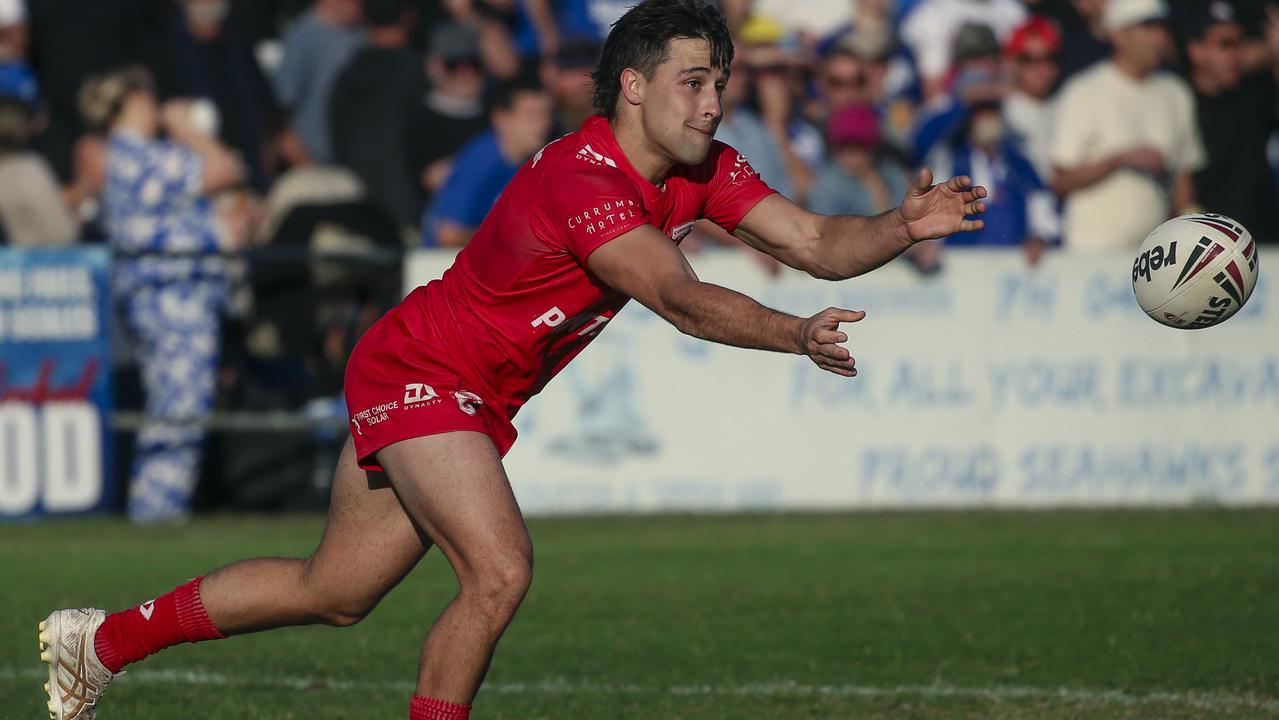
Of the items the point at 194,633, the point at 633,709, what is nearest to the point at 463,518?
the point at 194,633

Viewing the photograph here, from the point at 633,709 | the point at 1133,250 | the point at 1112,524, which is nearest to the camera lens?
the point at 633,709

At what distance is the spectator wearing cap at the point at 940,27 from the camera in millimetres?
16953

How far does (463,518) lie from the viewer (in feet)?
19.1

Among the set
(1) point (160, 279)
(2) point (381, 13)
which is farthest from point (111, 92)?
(2) point (381, 13)

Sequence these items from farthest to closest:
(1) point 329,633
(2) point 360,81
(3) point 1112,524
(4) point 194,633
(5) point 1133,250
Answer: (2) point 360,81 < (5) point 1133,250 < (3) point 1112,524 < (1) point 329,633 < (4) point 194,633

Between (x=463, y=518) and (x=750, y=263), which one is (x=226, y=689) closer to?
(x=463, y=518)

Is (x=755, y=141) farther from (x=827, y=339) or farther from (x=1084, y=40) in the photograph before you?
(x=827, y=339)

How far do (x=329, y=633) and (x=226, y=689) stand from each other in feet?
4.85

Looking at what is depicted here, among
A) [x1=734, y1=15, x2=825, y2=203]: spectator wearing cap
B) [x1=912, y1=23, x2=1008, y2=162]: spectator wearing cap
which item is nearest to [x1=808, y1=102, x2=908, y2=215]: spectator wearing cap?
[x1=734, y1=15, x2=825, y2=203]: spectator wearing cap

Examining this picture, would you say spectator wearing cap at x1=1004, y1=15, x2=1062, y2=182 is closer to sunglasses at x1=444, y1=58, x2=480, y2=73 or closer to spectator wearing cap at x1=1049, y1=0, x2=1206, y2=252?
spectator wearing cap at x1=1049, y1=0, x2=1206, y2=252

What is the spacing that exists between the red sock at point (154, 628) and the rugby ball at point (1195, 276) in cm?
355

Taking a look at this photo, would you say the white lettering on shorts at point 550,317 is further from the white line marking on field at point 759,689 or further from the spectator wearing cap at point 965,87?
the spectator wearing cap at point 965,87

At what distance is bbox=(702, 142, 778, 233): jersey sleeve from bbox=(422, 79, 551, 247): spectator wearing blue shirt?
7.14m

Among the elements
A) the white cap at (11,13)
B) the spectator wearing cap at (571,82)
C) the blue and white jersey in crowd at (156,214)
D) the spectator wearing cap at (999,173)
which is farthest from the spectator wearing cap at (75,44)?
the spectator wearing cap at (999,173)
